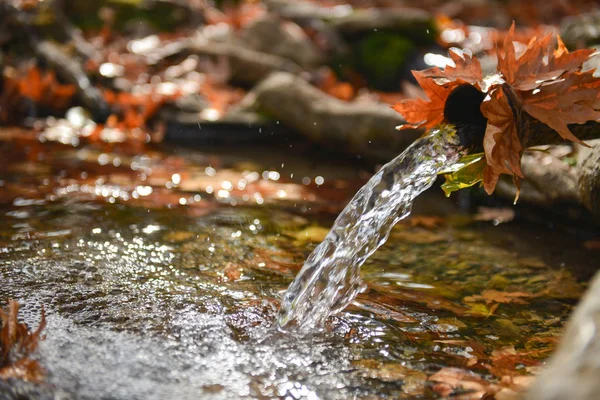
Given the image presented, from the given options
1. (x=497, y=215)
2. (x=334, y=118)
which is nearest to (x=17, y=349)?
(x=497, y=215)

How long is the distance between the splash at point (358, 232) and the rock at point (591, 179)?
2.39ft

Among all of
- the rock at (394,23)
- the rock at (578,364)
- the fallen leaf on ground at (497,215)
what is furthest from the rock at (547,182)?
the rock at (394,23)

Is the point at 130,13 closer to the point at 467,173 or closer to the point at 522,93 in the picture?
the point at 467,173

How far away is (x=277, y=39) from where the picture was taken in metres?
8.51

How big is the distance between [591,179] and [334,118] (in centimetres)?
Result: 278

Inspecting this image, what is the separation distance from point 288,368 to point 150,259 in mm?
1161

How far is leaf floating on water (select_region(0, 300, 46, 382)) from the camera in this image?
1.62 m

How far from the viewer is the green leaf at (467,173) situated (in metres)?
2.20

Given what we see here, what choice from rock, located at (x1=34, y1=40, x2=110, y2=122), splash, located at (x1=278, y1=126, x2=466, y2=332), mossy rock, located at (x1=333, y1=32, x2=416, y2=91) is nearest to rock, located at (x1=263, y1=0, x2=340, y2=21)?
mossy rock, located at (x1=333, y1=32, x2=416, y2=91)

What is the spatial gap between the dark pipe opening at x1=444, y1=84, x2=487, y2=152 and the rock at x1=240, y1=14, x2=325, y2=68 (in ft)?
20.3

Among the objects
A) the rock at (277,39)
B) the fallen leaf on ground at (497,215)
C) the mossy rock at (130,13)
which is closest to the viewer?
the fallen leaf on ground at (497,215)

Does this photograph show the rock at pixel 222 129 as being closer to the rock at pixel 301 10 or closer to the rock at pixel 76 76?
the rock at pixel 76 76

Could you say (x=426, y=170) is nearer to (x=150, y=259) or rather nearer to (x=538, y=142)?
(x=538, y=142)

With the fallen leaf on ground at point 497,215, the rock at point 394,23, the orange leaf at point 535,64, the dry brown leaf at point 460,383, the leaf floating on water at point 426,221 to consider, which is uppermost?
the rock at point 394,23
